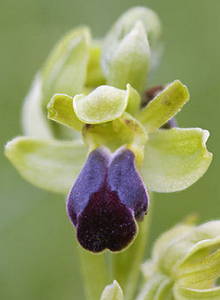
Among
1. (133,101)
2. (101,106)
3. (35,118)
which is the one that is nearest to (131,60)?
(133,101)

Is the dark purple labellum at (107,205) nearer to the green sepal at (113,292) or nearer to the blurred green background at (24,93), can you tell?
the green sepal at (113,292)

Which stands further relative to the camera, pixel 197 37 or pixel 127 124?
pixel 197 37

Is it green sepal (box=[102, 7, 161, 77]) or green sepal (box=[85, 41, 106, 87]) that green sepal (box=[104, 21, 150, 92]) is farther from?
green sepal (box=[85, 41, 106, 87])

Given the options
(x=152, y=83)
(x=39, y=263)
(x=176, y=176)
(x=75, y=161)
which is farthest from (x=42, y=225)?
(x=176, y=176)

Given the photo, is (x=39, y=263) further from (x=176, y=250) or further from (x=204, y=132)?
(x=204, y=132)

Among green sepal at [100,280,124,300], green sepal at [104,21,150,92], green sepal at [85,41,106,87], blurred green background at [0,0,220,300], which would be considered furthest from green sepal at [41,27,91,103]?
blurred green background at [0,0,220,300]

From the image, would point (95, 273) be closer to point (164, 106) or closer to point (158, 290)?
point (158, 290)

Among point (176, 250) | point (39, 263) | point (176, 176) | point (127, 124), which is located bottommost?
point (39, 263)
